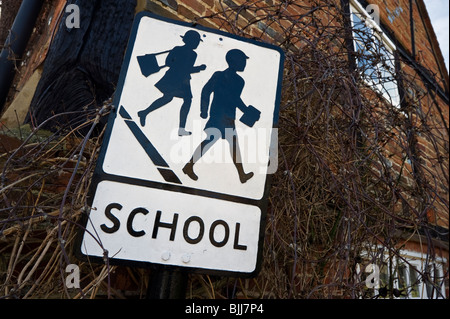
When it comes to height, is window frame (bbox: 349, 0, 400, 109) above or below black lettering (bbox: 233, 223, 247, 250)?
above

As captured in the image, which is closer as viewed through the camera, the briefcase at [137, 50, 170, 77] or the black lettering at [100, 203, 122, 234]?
the black lettering at [100, 203, 122, 234]

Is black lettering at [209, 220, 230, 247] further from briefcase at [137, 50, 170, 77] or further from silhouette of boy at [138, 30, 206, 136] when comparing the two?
briefcase at [137, 50, 170, 77]

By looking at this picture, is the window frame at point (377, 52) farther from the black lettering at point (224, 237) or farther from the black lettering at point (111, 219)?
the black lettering at point (111, 219)

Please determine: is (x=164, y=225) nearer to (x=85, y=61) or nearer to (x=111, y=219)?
(x=111, y=219)

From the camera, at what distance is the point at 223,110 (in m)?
1.02

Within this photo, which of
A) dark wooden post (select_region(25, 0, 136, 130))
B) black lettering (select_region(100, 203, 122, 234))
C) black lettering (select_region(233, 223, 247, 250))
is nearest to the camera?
black lettering (select_region(100, 203, 122, 234))

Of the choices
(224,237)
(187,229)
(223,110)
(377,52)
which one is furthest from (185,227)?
(377,52)

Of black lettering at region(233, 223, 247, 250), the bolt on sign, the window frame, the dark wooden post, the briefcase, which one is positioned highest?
the window frame

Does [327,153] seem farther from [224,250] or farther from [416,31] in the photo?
[416,31]

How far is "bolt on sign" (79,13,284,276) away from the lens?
0.84 meters

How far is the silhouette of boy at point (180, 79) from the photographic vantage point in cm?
95

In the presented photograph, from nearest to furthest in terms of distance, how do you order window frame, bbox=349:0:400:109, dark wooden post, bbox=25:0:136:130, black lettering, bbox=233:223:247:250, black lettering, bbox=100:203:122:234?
black lettering, bbox=100:203:122:234 < black lettering, bbox=233:223:247:250 < dark wooden post, bbox=25:0:136:130 < window frame, bbox=349:0:400:109

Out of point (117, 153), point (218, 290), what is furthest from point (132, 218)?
point (218, 290)

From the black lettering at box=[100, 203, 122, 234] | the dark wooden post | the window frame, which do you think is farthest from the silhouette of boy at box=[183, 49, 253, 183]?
the window frame
